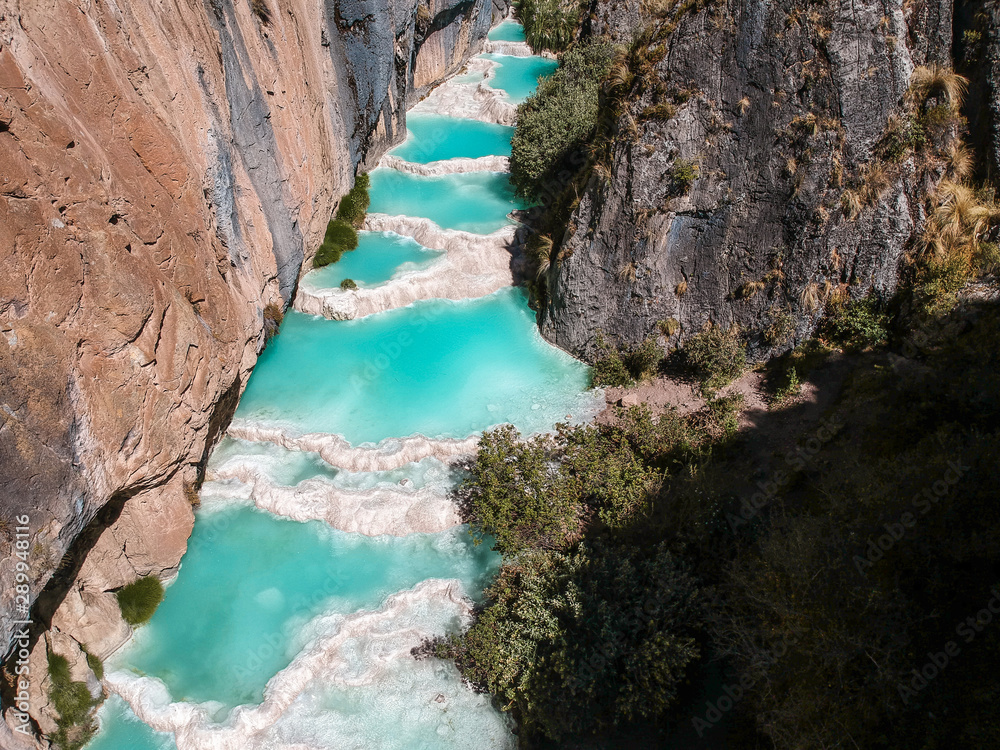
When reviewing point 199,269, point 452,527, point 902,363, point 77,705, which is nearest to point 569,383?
point 452,527

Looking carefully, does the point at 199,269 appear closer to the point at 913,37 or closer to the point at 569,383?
the point at 569,383

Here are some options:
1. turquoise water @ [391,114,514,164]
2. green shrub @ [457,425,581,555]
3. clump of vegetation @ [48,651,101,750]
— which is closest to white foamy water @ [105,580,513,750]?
clump of vegetation @ [48,651,101,750]

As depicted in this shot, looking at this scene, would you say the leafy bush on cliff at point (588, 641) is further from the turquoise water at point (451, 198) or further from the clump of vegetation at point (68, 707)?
the turquoise water at point (451, 198)

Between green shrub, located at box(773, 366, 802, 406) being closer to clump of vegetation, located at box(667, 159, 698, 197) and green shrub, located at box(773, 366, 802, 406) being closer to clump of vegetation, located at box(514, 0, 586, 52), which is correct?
clump of vegetation, located at box(667, 159, 698, 197)

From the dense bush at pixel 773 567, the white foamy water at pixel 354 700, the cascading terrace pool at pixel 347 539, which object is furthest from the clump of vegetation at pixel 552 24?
the white foamy water at pixel 354 700

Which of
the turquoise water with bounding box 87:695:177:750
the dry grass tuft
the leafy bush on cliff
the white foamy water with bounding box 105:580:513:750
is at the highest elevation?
the dry grass tuft

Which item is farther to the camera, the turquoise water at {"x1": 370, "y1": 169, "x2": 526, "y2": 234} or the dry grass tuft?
the turquoise water at {"x1": 370, "y1": 169, "x2": 526, "y2": 234}
